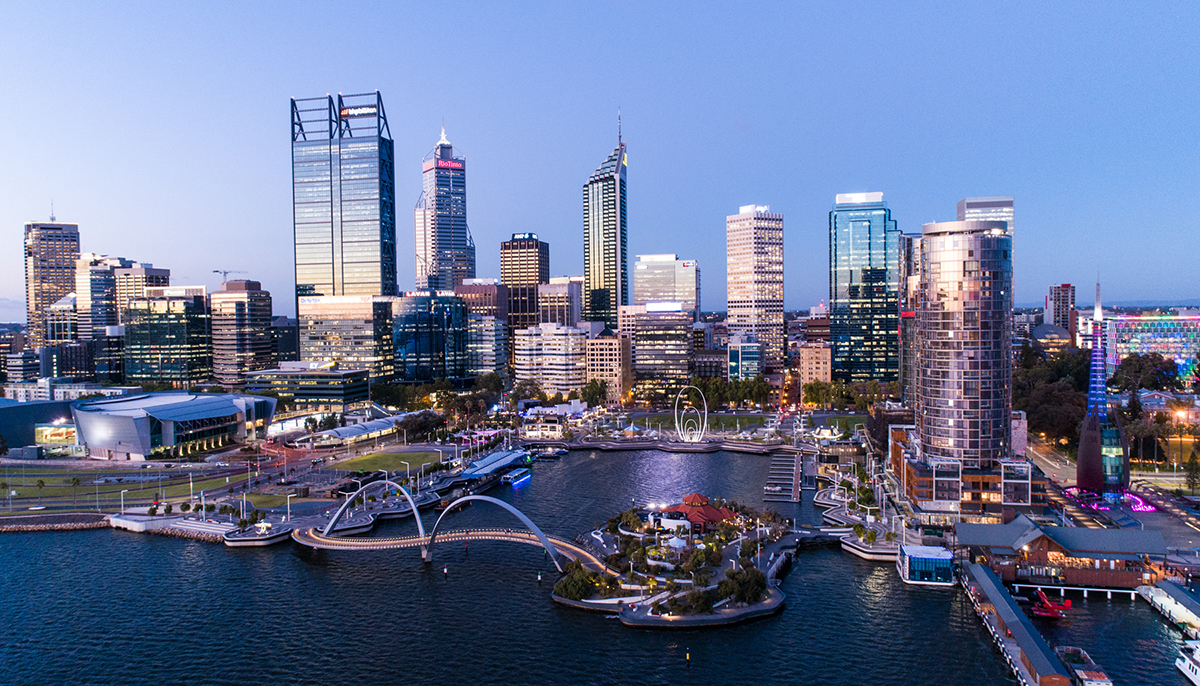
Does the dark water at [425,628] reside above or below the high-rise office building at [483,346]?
below

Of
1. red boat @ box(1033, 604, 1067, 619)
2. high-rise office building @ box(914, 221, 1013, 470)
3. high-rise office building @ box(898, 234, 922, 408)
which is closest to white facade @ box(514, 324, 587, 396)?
high-rise office building @ box(898, 234, 922, 408)

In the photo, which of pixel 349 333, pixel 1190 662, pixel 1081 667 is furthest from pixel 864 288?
pixel 1081 667

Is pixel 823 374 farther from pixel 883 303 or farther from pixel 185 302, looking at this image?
pixel 185 302

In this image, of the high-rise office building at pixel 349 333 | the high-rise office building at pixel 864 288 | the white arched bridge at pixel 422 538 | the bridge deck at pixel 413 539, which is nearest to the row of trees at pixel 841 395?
the high-rise office building at pixel 864 288

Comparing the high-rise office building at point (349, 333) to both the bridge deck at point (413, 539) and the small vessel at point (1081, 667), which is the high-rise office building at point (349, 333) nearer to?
the bridge deck at point (413, 539)

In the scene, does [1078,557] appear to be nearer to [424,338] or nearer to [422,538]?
[422,538]

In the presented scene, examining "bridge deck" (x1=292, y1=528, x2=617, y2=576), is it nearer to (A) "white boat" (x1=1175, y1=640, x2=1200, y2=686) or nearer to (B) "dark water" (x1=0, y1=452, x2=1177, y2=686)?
(B) "dark water" (x1=0, y1=452, x2=1177, y2=686)

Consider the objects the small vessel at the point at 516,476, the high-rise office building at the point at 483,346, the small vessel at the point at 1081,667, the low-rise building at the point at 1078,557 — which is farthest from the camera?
the high-rise office building at the point at 483,346
